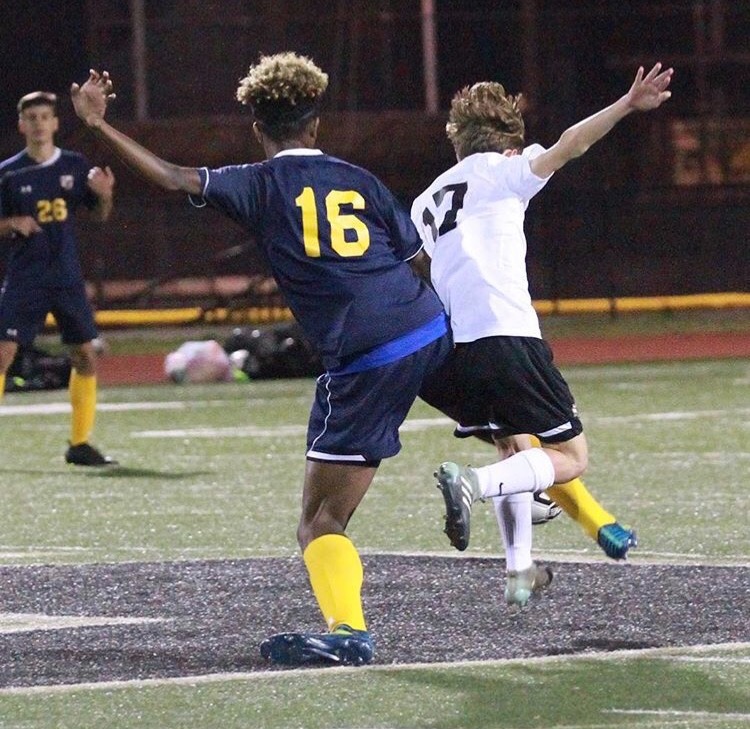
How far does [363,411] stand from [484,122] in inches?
56.8

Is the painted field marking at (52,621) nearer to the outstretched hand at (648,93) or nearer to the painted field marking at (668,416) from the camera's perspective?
the outstretched hand at (648,93)

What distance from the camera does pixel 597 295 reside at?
23625 millimetres

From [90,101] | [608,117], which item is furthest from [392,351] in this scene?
[90,101]

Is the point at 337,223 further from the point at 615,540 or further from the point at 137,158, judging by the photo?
the point at 615,540

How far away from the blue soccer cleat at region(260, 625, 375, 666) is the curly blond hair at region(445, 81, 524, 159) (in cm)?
195

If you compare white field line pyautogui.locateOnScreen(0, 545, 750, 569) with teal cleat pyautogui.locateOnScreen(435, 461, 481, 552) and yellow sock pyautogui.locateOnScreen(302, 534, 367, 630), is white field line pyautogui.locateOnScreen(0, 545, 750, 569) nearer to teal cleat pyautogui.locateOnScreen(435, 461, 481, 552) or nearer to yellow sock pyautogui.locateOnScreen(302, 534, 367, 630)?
teal cleat pyautogui.locateOnScreen(435, 461, 481, 552)

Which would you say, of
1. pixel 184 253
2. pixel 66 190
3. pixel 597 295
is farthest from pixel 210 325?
pixel 66 190

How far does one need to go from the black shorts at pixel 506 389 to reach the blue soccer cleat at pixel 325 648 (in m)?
1.15

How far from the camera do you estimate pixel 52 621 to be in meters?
7.00

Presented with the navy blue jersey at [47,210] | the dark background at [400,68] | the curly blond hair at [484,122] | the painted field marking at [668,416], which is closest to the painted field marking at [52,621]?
the curly blond hair at [484,122]

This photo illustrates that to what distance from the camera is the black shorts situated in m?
7.10

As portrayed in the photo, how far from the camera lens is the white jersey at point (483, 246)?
23.6 ft

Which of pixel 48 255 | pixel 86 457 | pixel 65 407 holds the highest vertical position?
pixel 48 255

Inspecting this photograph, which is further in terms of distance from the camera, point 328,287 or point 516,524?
point 516,524
